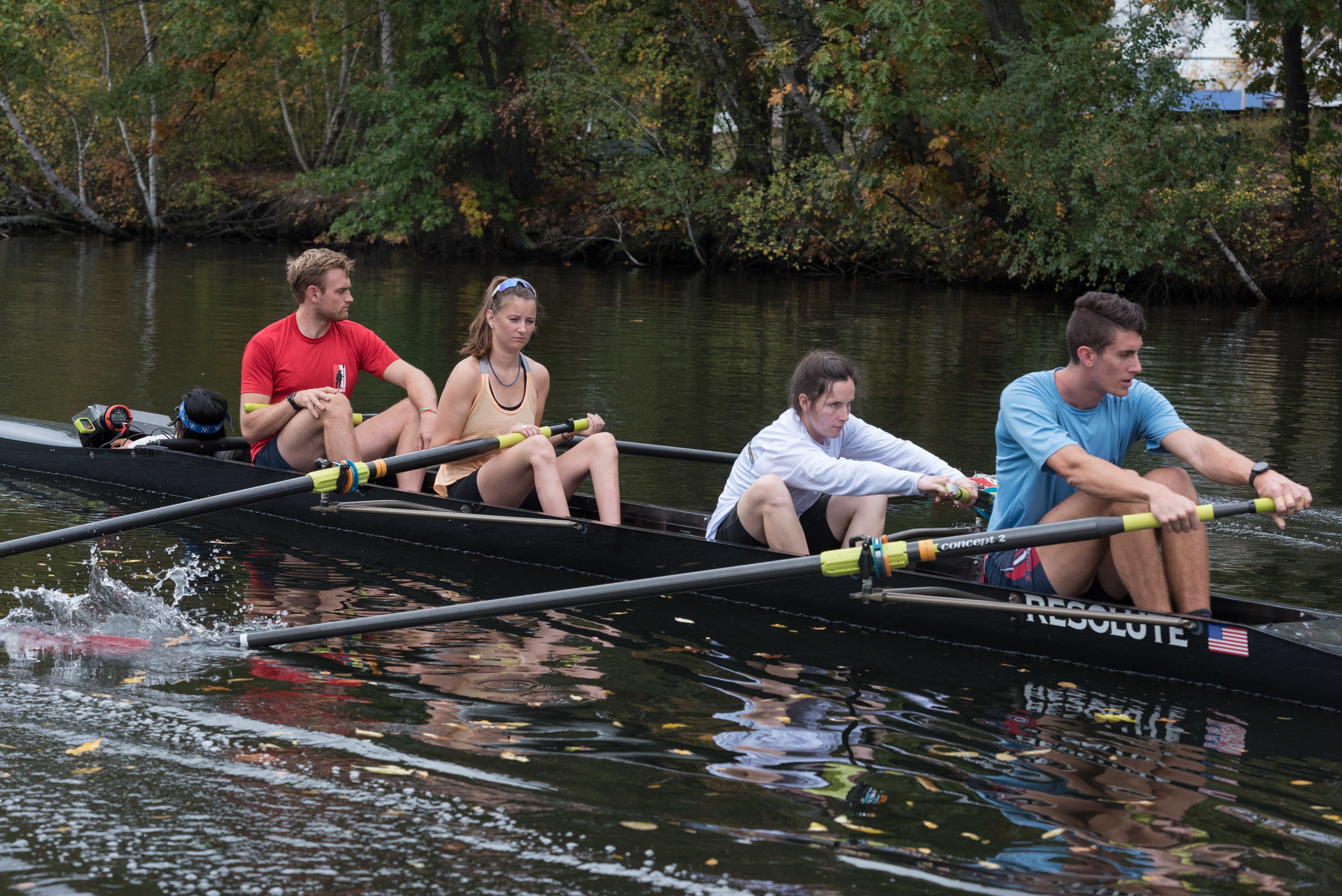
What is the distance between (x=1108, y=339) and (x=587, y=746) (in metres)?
2.40

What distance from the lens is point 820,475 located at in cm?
572

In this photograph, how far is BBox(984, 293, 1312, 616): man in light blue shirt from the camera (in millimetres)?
4859

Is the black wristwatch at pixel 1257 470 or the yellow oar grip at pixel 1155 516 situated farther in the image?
the black wristwatch at pixel 1257 470

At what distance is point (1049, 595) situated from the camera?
17.1ft

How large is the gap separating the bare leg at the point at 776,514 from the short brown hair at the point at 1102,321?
1.39 m

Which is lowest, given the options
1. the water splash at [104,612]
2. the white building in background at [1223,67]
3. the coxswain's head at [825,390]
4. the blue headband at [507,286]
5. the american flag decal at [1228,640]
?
the water splash at [104,612]

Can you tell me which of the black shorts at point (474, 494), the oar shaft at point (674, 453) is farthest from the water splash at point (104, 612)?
the oar shaft at point (674, 453)

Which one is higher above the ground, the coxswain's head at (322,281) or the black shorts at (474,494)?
the coxswain's head at (322,281)

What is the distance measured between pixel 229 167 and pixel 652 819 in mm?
39573

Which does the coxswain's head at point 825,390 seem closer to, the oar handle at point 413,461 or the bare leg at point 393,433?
the oar handle at point 413,461

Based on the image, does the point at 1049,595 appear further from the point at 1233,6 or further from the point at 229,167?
the point at 229,167

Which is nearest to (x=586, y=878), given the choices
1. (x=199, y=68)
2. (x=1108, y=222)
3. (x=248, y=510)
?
(x=248, y=510)

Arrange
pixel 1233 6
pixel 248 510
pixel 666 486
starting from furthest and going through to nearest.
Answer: pixel 1233 6
pixel 666 486
pixel 248 510

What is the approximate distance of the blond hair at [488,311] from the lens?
6.69 meters
